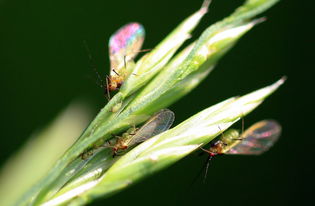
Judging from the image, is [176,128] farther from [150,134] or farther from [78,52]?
[78,52]

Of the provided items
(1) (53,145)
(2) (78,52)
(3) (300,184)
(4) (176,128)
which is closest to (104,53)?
(2) (78,52)

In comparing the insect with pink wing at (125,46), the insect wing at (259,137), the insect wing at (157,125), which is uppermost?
the insect with pink wing at (125,46)

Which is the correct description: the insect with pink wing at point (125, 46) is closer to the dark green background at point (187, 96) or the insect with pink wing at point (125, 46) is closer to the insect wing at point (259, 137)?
the insect wing at point (259, 137)

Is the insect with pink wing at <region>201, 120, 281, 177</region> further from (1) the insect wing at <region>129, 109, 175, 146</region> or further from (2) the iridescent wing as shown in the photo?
(1) the insect wing at <region>129, 109, 175, 146</region>

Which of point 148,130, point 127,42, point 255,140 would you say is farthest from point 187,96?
point 148,130

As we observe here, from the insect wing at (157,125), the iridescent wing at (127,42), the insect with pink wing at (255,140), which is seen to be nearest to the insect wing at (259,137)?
the insect with pink wing at (255,140)

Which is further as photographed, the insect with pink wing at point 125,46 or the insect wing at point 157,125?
the insect with pink wing at point 125,46
